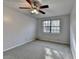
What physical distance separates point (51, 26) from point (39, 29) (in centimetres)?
136

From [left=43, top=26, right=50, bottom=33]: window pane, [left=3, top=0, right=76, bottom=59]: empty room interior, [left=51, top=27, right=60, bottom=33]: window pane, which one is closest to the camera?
[left=3, top=0, right=76, bottom=59]: empty room interior

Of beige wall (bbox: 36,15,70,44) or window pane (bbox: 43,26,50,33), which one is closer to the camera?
beige wall (bbox: 36,15,70,44)

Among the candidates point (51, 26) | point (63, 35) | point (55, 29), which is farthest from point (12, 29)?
point (63, 35)

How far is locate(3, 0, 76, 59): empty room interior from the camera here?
288cm

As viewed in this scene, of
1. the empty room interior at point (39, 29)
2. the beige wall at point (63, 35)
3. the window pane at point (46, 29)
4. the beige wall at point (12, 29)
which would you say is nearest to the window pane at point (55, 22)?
the empty room interior at point (39, 29)

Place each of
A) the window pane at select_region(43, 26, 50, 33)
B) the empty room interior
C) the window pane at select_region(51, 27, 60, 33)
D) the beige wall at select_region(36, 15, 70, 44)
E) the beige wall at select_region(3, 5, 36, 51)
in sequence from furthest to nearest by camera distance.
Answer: the window pane at select_region(43, 26, 50, 33)
the window pane at select_region(51, 27, 60, 33)
the beige wall at select_region(36, 15, 70, 44)
the beige wall at select_region(3, 5, 36, 51)
the empty room interior

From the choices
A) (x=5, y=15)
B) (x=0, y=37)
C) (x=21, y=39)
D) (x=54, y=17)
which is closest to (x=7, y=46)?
(x=21, y=39)

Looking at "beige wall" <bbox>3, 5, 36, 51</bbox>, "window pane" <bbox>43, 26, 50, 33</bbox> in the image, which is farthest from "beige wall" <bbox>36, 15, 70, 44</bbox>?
"beige wall" <bbox>3, 5, 36, 51</bbox>

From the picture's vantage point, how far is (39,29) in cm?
682

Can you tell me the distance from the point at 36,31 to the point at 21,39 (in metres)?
2.42

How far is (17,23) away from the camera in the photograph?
4266 millimetres

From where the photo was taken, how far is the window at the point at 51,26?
5891 millimetres

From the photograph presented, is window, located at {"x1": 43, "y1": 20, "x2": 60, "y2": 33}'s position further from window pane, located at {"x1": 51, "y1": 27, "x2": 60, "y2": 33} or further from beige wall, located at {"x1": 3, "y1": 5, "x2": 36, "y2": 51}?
beige wall, located at {"x1": 3, "y1": 5, "x2": 36, "y2": 51}

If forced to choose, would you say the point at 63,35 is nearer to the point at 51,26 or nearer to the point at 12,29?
the point at 51,26
